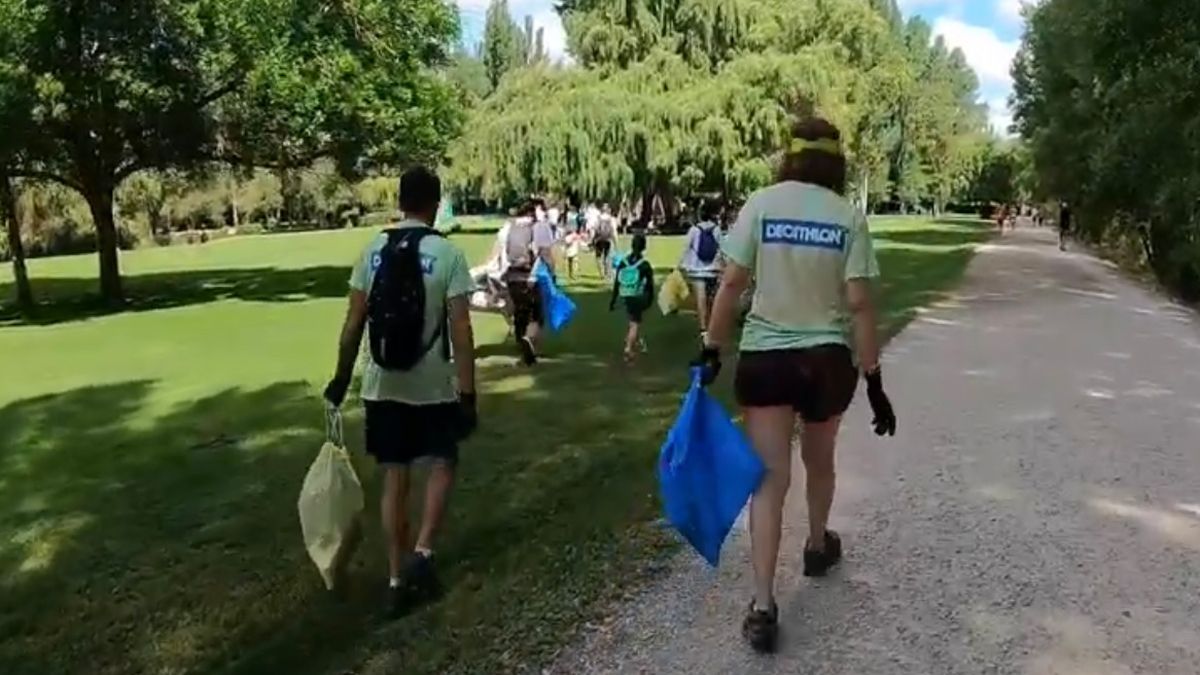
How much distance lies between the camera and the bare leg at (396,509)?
4922 millimetres

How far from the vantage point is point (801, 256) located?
4.26m

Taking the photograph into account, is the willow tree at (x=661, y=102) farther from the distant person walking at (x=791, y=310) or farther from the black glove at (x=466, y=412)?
the distant person walking at (x=791, y=310)

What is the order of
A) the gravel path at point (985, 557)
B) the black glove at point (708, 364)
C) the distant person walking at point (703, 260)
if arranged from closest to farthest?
the gravel path at point (985, 557), the black glove at point (708, 364), the distant person walking at point (703, 260)

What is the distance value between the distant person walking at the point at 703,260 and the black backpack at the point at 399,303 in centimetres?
734

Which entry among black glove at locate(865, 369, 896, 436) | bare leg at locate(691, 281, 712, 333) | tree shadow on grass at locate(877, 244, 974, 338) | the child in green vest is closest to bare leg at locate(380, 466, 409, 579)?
black glove at locate(865, 369, 896, 436)

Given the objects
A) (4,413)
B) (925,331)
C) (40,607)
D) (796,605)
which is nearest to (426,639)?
(796,605)

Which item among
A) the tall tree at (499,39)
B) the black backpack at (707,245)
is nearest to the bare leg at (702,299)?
the black backpack at (707,245)

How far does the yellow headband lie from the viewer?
14.3 ft

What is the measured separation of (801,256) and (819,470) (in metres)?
0.98

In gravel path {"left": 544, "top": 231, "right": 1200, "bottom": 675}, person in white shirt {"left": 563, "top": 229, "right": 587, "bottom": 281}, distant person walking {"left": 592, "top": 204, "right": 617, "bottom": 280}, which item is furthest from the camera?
person in white shirt {"left": 563, "top": 229, "right": 587, "bottom": 281}

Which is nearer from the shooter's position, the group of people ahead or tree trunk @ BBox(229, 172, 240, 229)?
the group of people ahead

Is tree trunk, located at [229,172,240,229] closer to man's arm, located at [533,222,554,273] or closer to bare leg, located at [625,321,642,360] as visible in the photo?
man's arm, located at [533,222,554,273]

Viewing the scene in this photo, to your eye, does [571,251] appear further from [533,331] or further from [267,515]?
[267,515]

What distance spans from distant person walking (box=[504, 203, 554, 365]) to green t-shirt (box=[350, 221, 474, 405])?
259 inches
